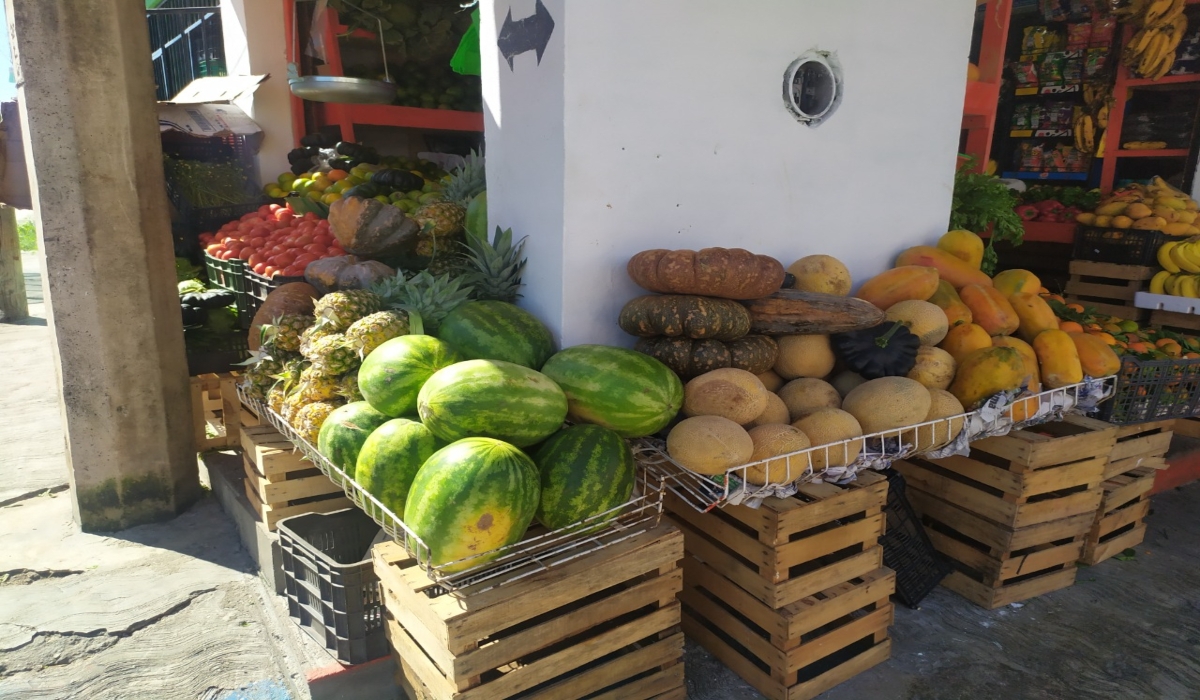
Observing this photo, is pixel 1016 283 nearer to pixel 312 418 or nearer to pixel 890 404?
pixel 890 404

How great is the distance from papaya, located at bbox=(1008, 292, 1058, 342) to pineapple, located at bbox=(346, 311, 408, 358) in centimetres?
285

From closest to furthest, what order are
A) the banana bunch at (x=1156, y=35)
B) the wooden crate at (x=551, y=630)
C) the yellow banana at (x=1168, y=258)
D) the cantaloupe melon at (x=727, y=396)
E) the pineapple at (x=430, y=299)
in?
the wooden crate at (x=551, y=630), the cantaloupe melon at (x=727, y=396), the pineapple at (x=430, y=299), the yellow banana at (x=1168, y=258), the banana bunch at (x=1156, y=35)

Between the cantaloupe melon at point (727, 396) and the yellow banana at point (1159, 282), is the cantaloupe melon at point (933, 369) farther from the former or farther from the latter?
the yellow banana at point (1159, 282)

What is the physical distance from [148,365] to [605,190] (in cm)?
280

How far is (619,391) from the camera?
2.36 meters

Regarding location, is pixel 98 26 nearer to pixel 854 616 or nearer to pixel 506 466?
pixel 506 466

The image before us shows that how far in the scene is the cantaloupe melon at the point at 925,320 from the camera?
3062 mm

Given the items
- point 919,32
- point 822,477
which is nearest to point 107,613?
point 822,477

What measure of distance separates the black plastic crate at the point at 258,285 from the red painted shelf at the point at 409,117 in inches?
121

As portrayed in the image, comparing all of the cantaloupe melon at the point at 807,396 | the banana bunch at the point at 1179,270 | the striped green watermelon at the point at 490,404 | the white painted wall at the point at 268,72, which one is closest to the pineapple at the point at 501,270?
the striped green watermelon at the point at 490,404

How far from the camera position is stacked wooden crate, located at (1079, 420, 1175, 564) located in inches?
Result: 145

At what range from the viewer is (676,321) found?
8.65ft

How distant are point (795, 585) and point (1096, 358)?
1879mm

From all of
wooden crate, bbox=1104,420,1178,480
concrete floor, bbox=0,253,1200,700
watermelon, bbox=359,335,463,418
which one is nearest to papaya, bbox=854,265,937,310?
wooden crate, bbox=1104,420,1178,480
